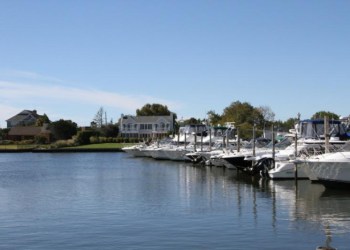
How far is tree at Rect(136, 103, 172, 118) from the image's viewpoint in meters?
188

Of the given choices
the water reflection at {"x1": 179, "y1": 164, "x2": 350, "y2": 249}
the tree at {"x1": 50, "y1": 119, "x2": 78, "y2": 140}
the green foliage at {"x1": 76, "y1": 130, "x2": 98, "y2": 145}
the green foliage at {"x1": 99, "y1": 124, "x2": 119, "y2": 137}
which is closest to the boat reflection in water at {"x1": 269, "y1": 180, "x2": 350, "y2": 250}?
Answer: the water reflection at {"x1": 179, "y1": 164, "x2": 350, "y2": 249}

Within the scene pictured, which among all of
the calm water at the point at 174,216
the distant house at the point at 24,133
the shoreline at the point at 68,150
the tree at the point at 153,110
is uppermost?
the tree at the point at 153,110

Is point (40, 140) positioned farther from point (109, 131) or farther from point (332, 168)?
point (332, 168)

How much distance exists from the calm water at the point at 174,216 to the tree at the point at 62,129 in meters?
108

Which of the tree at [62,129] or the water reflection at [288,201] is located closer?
the water reflection at [288,201]

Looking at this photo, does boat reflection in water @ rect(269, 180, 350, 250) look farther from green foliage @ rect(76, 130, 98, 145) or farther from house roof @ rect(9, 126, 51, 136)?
house roof @ rect(9, 126, 51, 136)

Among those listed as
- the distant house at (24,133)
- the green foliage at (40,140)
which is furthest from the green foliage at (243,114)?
the distant house at (24,133)

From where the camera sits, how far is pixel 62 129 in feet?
508

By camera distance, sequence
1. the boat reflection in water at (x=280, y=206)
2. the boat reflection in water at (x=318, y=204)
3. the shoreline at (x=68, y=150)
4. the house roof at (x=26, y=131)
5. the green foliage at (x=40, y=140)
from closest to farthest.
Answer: the boat reflection in water at (x=280, y=206) < the boat reflection in water at (x=318, y=204) < the shoreline at (x=68, y=150) < the green foliage at (x=40, y=140) < the house roof at (x=26, y=131)

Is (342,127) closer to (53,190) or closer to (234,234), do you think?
(53,190)

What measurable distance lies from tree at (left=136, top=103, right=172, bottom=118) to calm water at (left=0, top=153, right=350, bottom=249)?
460 ft

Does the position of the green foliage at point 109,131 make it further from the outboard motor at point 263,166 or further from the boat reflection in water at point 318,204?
the boat reflection in water at point 318,204

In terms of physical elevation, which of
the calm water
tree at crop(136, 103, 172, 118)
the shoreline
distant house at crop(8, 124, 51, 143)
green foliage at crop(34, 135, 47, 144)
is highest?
tree at crop(136, 103, 172, 118)

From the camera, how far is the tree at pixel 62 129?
15475cm
